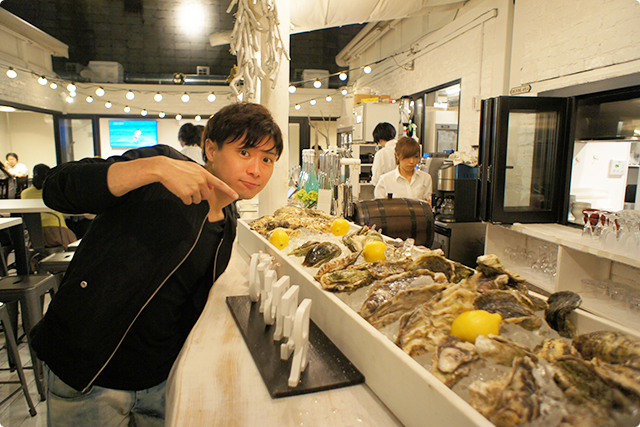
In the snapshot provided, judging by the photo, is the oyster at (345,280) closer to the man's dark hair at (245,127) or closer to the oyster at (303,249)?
the oyster at (303,249)

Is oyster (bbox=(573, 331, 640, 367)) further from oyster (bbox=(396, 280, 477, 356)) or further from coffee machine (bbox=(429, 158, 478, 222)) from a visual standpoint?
coffee machine (bbox=(429, 158, 478, 222))

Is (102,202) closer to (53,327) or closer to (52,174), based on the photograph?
(52,174)

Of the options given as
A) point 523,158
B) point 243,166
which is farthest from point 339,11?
point 243,166

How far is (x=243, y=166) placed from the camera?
1.11 meters

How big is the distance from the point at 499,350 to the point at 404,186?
128 inches

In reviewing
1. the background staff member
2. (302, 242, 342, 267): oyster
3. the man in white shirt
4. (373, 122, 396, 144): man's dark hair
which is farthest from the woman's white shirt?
(302, 242, 342, 267): oyster

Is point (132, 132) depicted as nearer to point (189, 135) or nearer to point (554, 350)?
point (189, 135)

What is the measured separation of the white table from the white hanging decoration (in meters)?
1.86

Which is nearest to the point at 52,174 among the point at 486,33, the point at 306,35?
the point at 486,33

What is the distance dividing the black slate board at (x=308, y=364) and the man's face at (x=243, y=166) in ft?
1.28

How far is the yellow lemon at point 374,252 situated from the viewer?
1200 mm

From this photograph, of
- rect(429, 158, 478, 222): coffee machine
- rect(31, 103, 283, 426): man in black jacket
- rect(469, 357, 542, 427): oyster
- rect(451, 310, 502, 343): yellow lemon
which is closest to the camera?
rect(469, 357, 542, 427): oyster

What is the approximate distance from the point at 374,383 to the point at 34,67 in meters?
11.2

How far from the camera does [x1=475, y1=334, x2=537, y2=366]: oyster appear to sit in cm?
59
